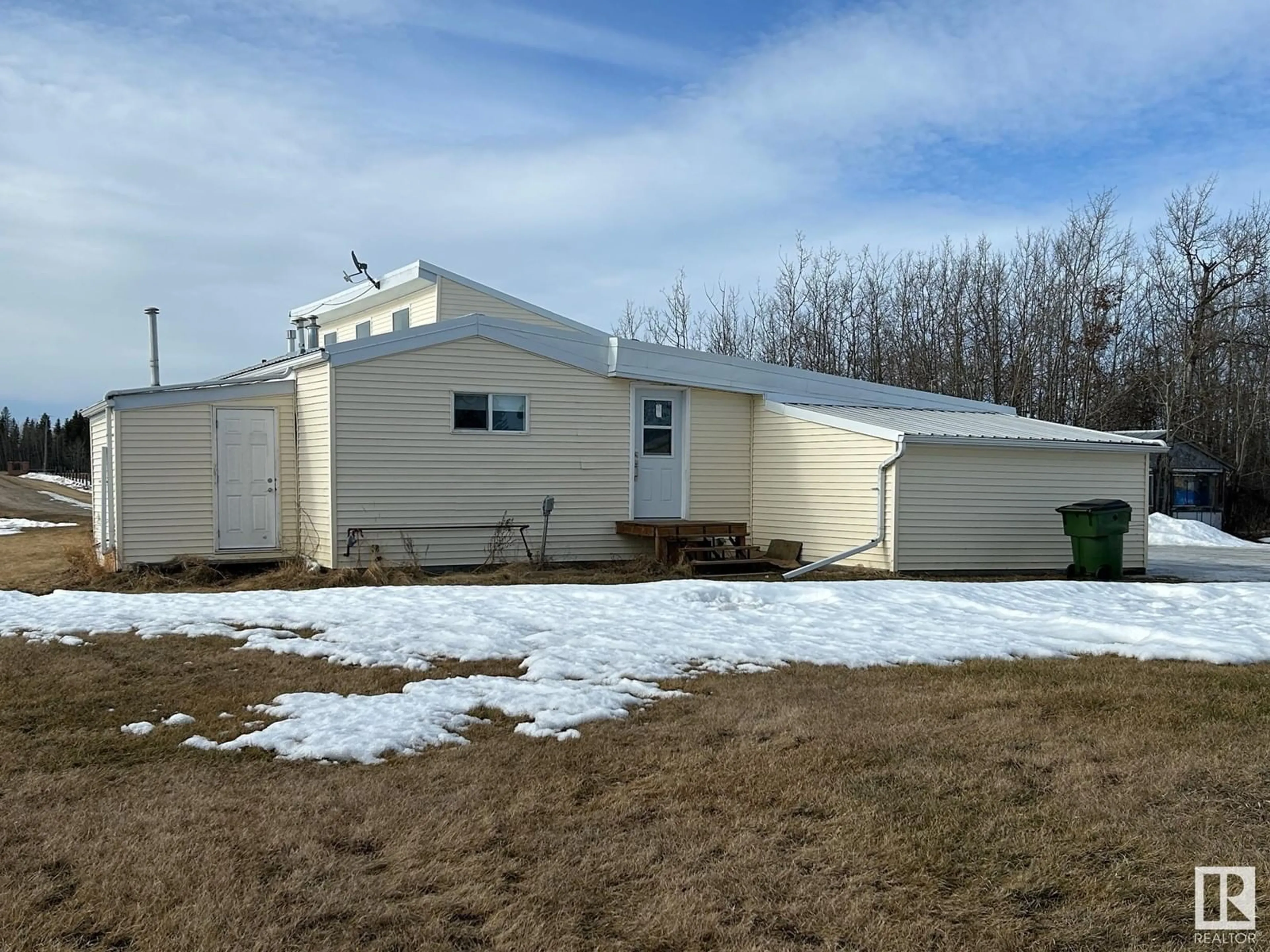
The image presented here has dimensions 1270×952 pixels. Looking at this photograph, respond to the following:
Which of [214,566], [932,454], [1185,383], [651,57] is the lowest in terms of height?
[214,566]

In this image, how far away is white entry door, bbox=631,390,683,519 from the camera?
1520 cm

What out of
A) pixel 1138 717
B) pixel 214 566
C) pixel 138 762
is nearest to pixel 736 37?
pixel 214 566

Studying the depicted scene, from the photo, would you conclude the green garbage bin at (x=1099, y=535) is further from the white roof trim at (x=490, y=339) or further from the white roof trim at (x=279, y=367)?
the white roof trim at (x=279, y=367)

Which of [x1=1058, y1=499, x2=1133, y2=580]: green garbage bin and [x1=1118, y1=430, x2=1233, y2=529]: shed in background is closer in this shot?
[x1=1058, y1=499, x2=1133, y2=580]: green garbage bin

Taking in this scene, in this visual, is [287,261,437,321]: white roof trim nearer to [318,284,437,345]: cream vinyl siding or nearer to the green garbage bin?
[318,284,437,345]: cream vinyl siding

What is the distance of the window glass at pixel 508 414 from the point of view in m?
14.2

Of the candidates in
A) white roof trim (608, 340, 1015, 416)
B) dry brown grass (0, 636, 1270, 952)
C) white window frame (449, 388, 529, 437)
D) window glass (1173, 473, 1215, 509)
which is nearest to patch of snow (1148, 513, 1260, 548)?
window glass (1173, 473, 1215, 509)

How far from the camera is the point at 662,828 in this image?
13.3 ft

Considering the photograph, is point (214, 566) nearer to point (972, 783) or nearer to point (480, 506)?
point (480, 506)

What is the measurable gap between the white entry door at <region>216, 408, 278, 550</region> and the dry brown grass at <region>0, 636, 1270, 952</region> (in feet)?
24.6

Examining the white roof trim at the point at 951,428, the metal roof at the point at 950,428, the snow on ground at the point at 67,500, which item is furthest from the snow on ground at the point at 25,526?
the metal roof at the point at 950,428

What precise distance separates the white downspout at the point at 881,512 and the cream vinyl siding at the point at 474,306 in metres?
6.03

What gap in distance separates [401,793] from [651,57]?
1318 cm

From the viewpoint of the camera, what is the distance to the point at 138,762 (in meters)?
4.89
